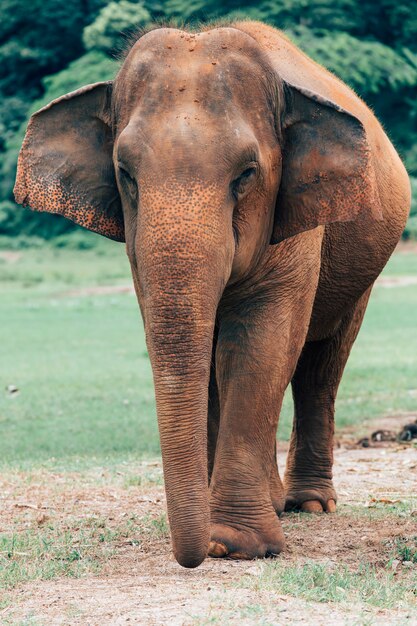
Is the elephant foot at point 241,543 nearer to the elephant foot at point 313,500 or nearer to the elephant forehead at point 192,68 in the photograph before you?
the elephant foot at point 313,500

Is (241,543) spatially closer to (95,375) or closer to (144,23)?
(95,375)

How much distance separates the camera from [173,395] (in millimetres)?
5078

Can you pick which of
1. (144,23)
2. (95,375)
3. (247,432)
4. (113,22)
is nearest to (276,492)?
(247,432)

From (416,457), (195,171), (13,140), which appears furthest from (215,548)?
(13,140)

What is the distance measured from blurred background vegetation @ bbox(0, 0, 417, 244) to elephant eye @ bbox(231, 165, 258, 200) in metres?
29.2

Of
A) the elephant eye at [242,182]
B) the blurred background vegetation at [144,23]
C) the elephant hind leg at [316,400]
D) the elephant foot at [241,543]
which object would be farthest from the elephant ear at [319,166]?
the blurred background vegetation at [144,23]

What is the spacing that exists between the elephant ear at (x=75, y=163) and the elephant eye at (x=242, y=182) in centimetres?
78

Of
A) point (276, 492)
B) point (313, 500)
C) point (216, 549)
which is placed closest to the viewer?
point (216, 549)

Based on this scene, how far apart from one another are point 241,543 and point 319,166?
1.75m

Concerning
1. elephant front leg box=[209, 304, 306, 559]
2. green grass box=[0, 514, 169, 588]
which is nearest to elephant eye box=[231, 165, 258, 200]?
elephant front leg box=[209, 304, 306, 559]

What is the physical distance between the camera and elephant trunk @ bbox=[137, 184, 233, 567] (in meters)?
4.99

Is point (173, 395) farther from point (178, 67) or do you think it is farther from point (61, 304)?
point (61, 304)

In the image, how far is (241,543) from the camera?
5844mm

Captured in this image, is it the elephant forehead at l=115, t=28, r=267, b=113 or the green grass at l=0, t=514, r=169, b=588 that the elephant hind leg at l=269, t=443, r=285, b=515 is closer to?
the green grass at l=0, t=514, r=169, b=588
